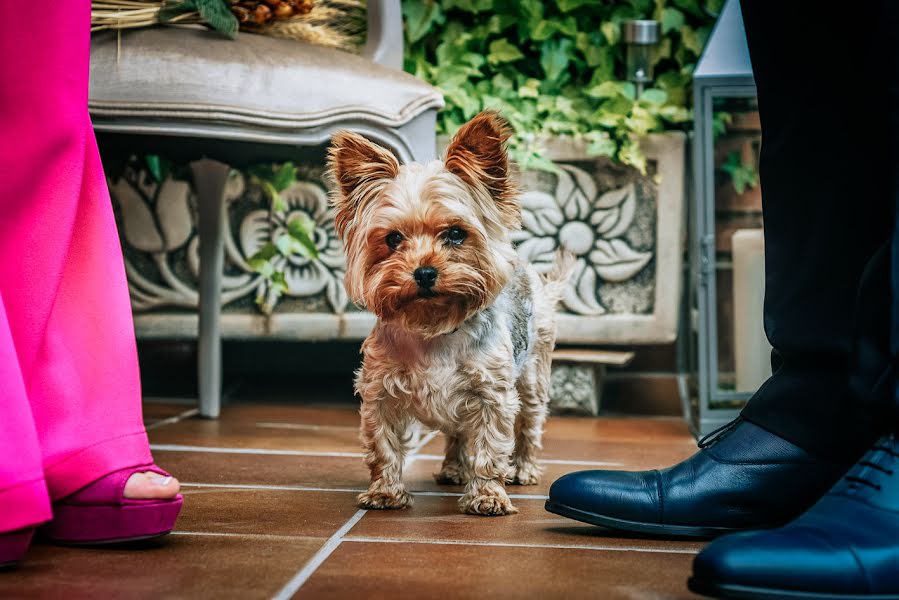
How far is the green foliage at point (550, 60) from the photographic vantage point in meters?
3.68

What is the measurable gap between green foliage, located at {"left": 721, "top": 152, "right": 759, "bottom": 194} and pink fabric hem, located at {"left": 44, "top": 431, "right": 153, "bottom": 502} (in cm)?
203

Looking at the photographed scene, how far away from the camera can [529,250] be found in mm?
3596

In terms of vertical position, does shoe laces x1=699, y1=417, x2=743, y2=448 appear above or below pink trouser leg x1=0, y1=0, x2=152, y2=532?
below

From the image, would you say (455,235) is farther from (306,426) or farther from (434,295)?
(306,426)

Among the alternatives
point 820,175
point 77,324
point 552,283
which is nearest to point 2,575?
point 77,324

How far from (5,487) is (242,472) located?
93 cm

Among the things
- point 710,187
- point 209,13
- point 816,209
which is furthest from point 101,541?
point 710,187

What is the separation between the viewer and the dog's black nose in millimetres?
1871

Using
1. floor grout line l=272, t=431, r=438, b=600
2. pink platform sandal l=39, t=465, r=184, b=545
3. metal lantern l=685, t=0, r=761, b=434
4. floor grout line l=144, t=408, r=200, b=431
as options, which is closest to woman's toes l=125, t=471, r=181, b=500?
pink platform sandal l=39, t=465, r=184, b=545

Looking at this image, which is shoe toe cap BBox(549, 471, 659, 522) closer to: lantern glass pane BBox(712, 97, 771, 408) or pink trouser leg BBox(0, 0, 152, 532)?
pink trouser leg BBox(0, 0, 152, 532)

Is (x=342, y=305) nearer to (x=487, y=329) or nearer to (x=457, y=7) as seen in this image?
(x=457, y=7)

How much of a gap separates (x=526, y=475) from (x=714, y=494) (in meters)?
0.74

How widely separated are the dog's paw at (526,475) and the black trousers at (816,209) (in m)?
0.73

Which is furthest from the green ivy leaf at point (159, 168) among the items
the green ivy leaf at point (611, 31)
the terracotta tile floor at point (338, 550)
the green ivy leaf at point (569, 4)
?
the green ivy leaf at point (611, 31)
